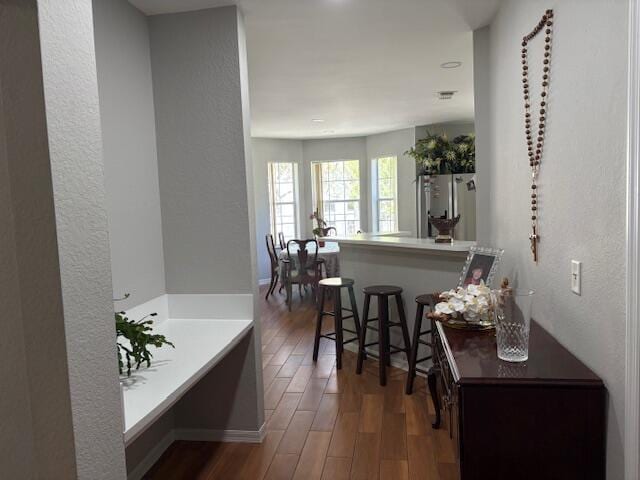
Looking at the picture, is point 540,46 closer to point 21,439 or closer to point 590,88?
point 590,88

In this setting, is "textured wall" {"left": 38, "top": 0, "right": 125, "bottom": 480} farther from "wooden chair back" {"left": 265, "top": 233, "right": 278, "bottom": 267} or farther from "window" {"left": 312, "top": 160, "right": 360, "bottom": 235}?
"window" {"left": 312, "top": 160, "right": 360, "bottom": 235}

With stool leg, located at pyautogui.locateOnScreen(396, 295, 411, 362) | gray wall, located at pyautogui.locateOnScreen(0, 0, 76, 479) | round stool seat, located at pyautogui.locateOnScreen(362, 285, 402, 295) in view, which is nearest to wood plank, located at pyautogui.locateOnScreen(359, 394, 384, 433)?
stool leg, located at pyautogui.locateOnScreen(396, 295, 411, 362)

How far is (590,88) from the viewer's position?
149 cm

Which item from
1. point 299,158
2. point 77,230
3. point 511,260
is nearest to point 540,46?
point 511,260

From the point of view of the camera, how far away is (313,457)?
2676 mm

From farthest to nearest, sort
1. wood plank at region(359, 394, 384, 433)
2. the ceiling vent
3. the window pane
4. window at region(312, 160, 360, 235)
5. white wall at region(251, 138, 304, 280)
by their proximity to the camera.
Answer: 1. window at region(312, 160, 360, 235)
2. the window pane
3. white wall at region(251, 138, 304, 280)
4. the ceiling vent
5. wood plank at region(359, 394, 384, 433)

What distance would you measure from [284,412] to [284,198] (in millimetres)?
5722

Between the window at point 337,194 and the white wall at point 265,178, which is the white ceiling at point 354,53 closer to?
the white wall at point 265,178

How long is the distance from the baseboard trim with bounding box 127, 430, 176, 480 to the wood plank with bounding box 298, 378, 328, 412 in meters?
0.87

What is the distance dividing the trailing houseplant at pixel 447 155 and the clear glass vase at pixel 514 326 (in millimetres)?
5128

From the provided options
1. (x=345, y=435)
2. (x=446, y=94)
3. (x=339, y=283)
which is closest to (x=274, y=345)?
(x=339, y=283)

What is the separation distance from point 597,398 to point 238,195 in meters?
1.97

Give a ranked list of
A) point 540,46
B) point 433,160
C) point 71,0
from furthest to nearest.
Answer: point 433,160 → point 540,46 → point 71,0

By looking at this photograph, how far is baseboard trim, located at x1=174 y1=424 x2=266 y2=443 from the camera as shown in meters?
2.87
